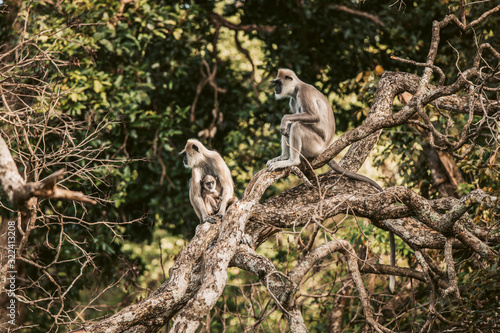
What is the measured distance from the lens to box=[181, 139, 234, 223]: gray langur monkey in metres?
4.98

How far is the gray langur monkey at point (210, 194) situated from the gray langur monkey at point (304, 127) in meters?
0.64

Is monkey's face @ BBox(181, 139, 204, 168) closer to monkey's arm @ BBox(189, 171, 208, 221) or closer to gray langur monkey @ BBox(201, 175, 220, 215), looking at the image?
monkey's arm @ BBox(189, 171, 208, 221)

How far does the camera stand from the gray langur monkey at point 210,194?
5.04 m

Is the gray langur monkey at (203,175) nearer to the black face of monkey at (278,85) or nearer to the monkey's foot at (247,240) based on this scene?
the monkey's foot at (247,240)

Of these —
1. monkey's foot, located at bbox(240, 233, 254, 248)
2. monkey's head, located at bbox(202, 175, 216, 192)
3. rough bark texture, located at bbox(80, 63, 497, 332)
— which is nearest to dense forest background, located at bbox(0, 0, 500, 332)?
monkey's head, located at bbox(202, 175, 216, 192)

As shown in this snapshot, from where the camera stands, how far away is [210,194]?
510 centimetres

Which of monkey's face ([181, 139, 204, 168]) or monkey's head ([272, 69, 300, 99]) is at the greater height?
monkey's head ([272, 69, 300, 99])

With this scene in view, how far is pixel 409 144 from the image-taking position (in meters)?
6.43

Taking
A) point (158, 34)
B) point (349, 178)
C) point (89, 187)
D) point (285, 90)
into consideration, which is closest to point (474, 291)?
point (349, 178)

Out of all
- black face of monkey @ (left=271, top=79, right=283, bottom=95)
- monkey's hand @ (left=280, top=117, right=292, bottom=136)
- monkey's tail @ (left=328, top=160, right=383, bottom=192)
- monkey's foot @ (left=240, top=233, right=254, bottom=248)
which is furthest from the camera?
black face of monkey @ (left=271, top=79, right=283, bottom=95)

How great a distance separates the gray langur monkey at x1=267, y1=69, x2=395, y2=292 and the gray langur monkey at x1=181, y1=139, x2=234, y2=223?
54 cm

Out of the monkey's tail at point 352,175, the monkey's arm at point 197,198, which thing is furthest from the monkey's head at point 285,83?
the monkey's arm at point 197,198

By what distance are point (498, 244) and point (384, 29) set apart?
4.43 m

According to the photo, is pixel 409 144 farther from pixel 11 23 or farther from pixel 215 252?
pixel 11 23
